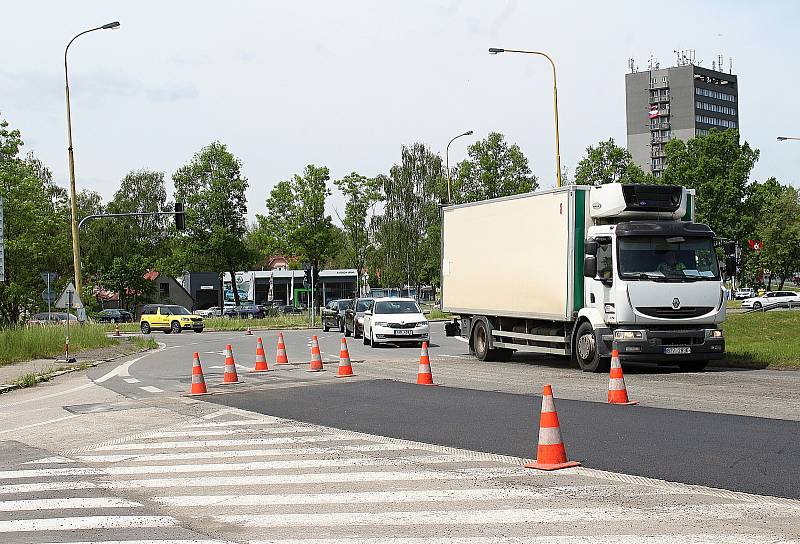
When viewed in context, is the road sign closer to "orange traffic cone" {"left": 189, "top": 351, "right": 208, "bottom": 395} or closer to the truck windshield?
"orange traffic cone" {"left": 189, "top": 351, "right": 208, "bottom": 395}

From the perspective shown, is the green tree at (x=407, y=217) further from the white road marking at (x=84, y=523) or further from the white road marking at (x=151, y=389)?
the white road marking at (x=84, y=523)

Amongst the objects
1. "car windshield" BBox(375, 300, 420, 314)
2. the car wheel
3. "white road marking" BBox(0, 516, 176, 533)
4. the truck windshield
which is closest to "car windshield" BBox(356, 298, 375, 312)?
"car windshield" BBox(375, 300, 420, 314)

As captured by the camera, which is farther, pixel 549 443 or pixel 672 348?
pixel 672 348

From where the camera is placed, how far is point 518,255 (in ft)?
73.6

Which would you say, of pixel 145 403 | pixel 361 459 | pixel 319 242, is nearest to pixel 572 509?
pixel 361 459

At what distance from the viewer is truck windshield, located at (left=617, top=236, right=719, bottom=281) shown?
19.4m

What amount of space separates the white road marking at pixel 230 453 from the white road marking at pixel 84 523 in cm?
290

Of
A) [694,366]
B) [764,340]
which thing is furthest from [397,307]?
[694,366]

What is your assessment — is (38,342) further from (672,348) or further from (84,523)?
(84,523)

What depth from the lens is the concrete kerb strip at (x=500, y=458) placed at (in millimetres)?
7586

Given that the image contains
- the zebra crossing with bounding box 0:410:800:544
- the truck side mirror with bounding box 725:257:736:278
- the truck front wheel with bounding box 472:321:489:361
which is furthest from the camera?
Result: the truck front wheel with bounding box 472:321:489:361

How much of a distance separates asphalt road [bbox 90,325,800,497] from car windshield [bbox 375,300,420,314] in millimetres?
9031

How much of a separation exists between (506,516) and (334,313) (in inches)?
1709

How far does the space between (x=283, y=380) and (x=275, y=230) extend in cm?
5716
